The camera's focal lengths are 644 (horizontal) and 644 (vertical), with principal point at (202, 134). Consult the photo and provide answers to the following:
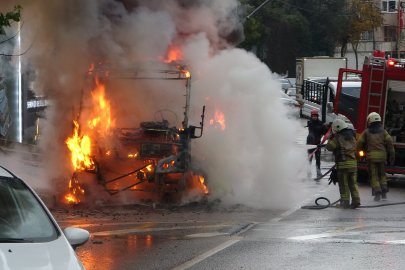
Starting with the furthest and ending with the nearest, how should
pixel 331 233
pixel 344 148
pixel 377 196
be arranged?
pixel 377 196
pixel 344 148
pixel 331 233

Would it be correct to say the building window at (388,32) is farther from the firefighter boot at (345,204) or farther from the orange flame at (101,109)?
the orange flame at (101,109)

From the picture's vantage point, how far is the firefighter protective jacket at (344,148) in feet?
34.1

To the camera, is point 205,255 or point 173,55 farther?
point 173,55

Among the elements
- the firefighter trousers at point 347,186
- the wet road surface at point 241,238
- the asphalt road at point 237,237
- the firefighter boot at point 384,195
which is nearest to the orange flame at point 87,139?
the asphalt road at point 237,237

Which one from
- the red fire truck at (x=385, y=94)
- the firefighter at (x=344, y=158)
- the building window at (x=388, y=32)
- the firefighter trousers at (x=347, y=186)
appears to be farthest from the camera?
the building window at (x=388, y=32)

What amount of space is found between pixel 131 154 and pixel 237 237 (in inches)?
112

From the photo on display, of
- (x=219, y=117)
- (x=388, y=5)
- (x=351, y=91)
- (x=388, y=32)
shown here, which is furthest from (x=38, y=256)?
(x=388, y=5)

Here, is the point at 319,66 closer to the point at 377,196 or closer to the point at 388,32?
the point at 377,196

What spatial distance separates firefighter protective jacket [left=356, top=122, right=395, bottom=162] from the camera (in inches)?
445

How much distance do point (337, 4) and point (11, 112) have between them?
39.3 meters

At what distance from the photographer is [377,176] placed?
1138 cm

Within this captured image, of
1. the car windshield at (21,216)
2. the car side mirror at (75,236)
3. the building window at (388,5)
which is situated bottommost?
the car side mirror at (75,236)

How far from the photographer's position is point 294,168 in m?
11.2

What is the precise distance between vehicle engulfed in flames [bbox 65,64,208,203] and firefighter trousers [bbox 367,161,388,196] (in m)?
3.04
